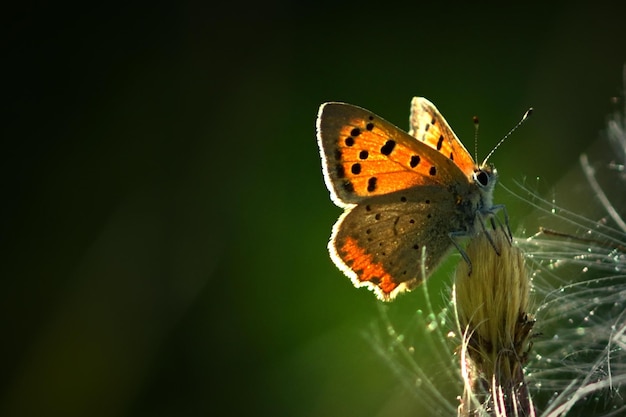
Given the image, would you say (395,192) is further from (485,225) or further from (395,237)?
(485,225)

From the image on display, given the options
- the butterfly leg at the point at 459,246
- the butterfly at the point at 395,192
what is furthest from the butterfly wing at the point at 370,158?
the butterfly leg at the point at 459,246

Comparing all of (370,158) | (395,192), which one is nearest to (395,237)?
(395,192)

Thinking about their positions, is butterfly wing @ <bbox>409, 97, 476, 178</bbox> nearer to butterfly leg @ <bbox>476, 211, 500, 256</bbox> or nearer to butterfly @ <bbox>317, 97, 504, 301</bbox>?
butterfly @ <bbox>317, 97, 504, 301</bbox>

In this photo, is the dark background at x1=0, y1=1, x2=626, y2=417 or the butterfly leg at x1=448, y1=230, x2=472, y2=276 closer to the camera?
the butterfly leg at x1=448, y1=230, x2=472, y2=276

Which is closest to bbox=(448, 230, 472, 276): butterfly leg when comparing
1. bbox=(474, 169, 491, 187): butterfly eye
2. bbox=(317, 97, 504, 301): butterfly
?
bbox=(317, 97, 504, 301): butterfly

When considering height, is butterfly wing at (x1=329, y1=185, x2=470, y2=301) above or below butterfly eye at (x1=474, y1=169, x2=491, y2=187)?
below

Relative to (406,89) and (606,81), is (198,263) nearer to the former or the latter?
(406,89)

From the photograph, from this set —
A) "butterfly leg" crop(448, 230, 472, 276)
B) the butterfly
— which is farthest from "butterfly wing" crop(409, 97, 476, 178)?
"butterfly leg" crop(448, 230, 472, 276)

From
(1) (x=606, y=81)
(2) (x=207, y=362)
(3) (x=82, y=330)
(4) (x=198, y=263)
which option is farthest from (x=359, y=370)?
(1) (x=606, y=81)
